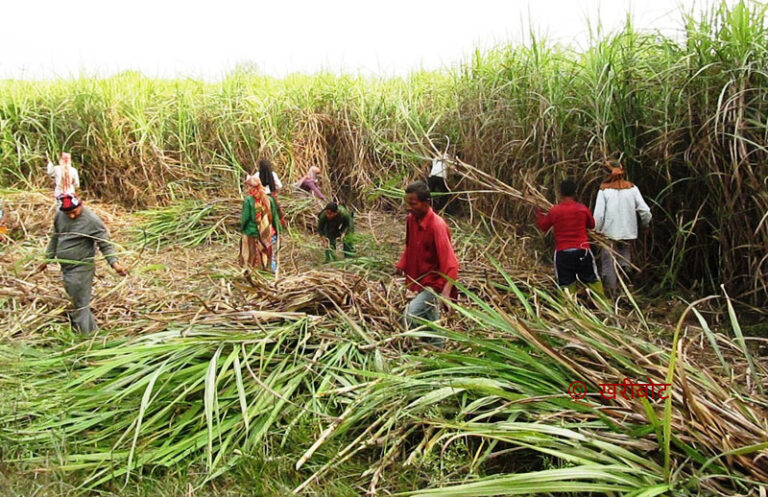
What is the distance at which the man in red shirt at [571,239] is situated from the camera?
433 cm

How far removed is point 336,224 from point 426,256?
255 cm

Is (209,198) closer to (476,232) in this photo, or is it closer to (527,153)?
(476,232)

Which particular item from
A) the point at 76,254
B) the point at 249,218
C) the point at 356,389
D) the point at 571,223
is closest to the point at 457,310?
the point at 356,389

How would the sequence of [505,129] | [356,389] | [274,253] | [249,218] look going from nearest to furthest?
[356,389]
[249,218]
[505,129]
[274,253]

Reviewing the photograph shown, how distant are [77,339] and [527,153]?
4.24 metres

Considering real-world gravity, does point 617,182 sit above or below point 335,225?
above

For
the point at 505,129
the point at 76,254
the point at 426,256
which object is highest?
the point at 505,129

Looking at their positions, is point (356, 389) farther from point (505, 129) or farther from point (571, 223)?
point (505, 129)

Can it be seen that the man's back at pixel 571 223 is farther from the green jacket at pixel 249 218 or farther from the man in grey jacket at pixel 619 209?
the green jacket at pixel 249 218

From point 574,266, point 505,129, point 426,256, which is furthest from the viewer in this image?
point 505,129

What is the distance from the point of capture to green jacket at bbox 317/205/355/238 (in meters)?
5.84

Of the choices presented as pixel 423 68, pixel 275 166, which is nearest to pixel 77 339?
pixel 275 166

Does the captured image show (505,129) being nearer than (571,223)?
No

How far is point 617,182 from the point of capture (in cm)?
463
